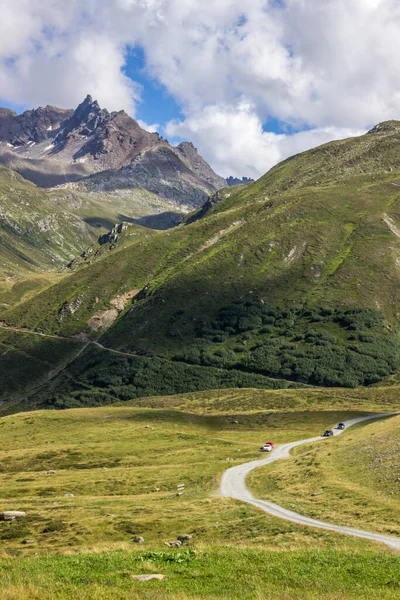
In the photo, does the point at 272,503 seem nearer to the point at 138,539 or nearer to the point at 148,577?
the point at 138,539

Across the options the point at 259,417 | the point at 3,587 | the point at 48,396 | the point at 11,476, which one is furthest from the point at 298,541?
the point at 48,396

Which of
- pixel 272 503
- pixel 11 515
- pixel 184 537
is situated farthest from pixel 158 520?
pixel 11 515

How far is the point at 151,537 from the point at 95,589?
942 inches

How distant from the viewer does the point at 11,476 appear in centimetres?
8506

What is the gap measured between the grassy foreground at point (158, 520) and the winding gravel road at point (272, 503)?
174 cm

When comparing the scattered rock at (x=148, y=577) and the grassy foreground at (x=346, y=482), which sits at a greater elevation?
the scattered rock at (x=148, y=577)

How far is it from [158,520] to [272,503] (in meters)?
12.6

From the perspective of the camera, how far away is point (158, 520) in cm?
4612

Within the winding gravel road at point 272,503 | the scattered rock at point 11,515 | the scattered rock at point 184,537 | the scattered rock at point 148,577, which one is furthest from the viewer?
the scattered rock at point 11,515

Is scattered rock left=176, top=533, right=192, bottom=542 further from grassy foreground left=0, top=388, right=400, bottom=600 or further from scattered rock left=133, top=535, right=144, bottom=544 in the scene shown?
scattered rock left=133, top=535, right=144, bottom=544

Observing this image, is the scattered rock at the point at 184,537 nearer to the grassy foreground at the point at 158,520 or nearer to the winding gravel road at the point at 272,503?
the grassy foreground at the point at 158,520

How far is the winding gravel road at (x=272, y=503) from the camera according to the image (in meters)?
36.4

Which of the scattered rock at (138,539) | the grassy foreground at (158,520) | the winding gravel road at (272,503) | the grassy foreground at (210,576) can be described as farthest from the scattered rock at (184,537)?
the grassy foreground at (210,576)

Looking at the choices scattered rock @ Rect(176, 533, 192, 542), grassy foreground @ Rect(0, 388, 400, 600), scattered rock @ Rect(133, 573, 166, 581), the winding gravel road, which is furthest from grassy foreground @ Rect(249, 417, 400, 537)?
scattered rock @ Rect(133, 573, 166, 581)
